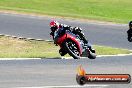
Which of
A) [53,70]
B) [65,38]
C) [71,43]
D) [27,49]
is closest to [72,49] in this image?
[71,43]

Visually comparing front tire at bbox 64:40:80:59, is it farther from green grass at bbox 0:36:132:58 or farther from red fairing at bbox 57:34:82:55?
green grass at bbox 0:36:132:58

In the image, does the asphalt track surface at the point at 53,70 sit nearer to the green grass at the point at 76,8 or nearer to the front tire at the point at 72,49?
the front tire at the point at 72,49

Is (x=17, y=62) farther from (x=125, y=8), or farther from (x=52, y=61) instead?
(x=125, y=8)

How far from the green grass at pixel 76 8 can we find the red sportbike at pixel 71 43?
3024cm

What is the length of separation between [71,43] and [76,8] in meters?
37.1

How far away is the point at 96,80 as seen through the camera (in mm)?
9477

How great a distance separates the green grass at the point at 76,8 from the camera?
144ft

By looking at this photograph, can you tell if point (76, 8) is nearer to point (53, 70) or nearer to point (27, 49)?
point (27, 49)

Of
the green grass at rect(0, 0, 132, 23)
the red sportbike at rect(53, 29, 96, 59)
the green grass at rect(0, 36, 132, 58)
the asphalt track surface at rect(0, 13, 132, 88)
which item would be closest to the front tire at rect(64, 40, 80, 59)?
the red sportbike at rect(53, 29, 96, 59)

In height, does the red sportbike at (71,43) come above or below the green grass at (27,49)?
above

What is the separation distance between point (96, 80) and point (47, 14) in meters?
31.9

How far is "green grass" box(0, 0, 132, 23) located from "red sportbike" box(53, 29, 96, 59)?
30240 millimetres

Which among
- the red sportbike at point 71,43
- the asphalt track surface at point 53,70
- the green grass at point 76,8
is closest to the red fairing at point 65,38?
the red sportbike at point 71,43

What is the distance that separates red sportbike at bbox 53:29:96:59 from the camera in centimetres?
1080
